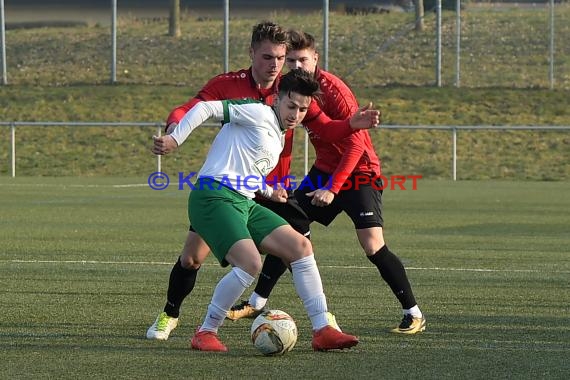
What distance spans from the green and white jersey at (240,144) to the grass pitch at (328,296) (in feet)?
3.04

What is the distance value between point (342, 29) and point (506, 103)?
20.4 ft

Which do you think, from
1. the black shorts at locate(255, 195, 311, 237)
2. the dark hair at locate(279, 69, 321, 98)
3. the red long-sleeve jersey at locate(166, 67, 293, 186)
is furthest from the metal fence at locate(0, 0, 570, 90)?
the dark hair at locate(279, 69, 321, 98)

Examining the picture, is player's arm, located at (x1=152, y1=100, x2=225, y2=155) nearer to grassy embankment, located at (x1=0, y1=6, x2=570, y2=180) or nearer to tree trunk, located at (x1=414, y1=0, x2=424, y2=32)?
grassy embankment, located at (x1=0, y1=6, x2=570, y2=180)

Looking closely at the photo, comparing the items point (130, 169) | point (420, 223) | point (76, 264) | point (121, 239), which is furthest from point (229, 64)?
point (76, 264)

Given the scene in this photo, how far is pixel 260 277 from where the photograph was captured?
8422 millimetres

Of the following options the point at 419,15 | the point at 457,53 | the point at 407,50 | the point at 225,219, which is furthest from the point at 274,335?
the point at 419,15

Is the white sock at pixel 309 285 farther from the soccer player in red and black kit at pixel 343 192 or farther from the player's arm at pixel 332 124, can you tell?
the player's arm at pixel 332 124

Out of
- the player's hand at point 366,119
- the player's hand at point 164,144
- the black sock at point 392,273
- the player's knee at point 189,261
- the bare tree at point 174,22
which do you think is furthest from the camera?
the bare tree at point 174,22

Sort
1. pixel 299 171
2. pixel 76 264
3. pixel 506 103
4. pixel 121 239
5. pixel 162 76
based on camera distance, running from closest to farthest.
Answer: pixel 76 264
pixel 121 239
pixel 299 171
pixel 506 103
pixel 162 76

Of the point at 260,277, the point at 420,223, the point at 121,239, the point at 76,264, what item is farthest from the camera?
the point at 420,223

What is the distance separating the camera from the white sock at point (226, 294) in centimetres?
686

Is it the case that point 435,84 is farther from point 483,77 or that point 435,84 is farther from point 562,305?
point 562,305

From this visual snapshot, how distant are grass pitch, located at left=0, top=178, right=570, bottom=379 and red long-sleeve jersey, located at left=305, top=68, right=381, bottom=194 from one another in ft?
3.03

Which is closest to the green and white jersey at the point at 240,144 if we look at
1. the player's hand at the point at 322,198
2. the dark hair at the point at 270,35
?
the dark hair at the point at 270,35
